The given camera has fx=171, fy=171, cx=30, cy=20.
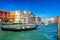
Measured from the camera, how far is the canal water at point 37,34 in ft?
9.51

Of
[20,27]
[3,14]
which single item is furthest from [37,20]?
[3,14]

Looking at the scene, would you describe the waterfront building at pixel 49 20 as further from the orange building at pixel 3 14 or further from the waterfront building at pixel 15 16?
the orange building at pixel 3 14

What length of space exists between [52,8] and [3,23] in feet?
2.87

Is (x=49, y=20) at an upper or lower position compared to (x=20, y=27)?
upper

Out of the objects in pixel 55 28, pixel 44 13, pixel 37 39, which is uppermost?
pixel 44 13

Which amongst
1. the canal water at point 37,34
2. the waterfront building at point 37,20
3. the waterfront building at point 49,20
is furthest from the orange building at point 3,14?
the waterfront building at point 49,20

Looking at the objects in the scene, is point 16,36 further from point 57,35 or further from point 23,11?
point 57,35

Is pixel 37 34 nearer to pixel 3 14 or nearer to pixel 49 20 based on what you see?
pixel 49 20

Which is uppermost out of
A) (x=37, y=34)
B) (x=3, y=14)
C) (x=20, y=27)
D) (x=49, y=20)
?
(x=3, y=14)

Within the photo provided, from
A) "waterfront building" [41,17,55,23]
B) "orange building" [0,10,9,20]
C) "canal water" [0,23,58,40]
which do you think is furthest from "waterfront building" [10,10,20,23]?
"waterfront building" [41,17,55,23]

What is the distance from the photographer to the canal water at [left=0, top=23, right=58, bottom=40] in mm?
2898

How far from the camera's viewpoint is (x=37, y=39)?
2883mm

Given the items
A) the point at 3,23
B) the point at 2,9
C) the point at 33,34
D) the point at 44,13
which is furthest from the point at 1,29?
the point at 44,13

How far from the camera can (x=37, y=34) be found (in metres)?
2.93
